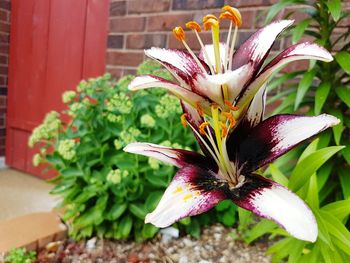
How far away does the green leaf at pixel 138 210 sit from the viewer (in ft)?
5.45

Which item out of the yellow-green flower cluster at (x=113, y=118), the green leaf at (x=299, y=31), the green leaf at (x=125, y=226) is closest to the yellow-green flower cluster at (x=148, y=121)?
the yellow-green flower cluster at (x=113, y=118)

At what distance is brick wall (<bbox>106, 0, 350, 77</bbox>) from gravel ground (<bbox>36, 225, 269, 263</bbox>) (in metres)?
0.98

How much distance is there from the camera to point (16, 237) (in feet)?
5.77

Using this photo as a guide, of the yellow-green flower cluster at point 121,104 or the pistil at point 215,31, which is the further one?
the yellow-green flower cluster at point 121,104

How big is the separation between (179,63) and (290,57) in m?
0.17

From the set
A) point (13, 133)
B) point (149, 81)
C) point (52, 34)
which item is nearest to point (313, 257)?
point (149, 81)

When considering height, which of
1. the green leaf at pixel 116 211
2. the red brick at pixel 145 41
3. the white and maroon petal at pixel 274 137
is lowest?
the green leaf at pixel 116 211

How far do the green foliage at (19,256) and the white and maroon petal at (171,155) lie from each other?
119cm

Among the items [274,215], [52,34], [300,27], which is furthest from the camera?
[52,34]

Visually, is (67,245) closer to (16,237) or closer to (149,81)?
(16,237)

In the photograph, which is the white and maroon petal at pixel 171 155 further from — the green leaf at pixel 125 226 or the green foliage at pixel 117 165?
the green leaf at pixel 125 226

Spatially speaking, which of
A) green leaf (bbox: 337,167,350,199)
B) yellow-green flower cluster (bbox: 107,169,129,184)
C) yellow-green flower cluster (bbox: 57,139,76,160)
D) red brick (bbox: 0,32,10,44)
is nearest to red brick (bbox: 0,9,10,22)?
red brick (bbox: 0,32,10,44)

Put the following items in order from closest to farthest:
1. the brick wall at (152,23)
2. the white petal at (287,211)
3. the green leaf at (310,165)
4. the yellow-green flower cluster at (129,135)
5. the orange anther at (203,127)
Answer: the white petal at (287,211)
the orange anther at (203,127)
the green leaf at (310,165)
the yellow-green flower cluster at (129,135)
the brick wall at (152,23)

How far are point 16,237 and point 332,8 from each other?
64.6 inches
